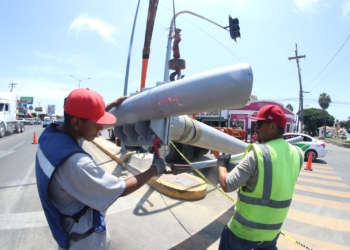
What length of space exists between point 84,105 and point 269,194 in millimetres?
1455

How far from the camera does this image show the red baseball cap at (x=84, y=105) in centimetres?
137

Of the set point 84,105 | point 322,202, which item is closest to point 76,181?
point 84,105

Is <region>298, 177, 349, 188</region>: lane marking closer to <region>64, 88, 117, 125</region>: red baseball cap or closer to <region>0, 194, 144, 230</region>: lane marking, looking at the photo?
<region>0, 194, 144, 230</region>: lane marking

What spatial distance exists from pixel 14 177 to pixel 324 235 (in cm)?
719

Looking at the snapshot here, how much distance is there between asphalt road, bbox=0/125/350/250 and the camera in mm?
3105

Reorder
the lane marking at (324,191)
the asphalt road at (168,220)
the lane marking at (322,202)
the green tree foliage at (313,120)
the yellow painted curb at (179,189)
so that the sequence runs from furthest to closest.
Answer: the green tree foliage at (313,120)
the lane marking at (324,191)
the lane marking at (322,202)
the yellow painted curb at (179,189)
the asphalt road at (168,220)

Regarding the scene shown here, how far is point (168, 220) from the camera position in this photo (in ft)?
12.2

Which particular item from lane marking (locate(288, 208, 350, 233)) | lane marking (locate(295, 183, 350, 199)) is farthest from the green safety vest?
lane marking (locate(295, 183, 350, 199))

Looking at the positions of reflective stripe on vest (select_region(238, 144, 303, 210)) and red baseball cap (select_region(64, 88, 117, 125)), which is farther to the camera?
reflective stripe on vest (select_region(238, 144, 303, 210))

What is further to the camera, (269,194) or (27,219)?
(27,219)

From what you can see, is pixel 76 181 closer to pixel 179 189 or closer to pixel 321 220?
pixel 179 189

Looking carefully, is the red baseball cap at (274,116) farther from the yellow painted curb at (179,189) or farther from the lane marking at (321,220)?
the lane marking at (321,220)

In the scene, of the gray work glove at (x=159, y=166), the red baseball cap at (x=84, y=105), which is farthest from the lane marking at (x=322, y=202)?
the red baseball cap at (x=84, y=105)

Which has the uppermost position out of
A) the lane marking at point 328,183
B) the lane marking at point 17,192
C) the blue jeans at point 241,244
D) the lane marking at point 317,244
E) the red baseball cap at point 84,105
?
the red baseball cap at point 84,105
